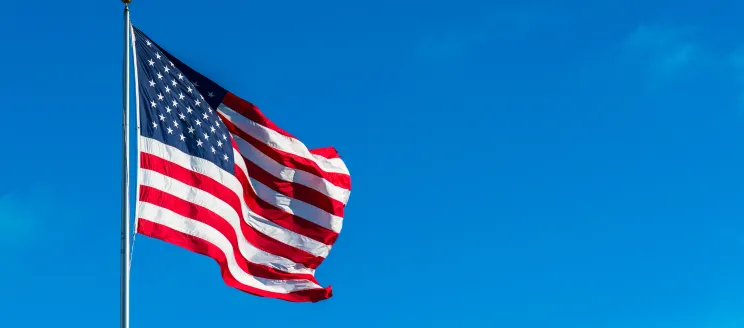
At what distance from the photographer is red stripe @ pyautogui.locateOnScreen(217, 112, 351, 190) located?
3134 cm

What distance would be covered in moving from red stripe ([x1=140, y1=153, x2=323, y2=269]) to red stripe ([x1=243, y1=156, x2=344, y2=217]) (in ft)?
1.90

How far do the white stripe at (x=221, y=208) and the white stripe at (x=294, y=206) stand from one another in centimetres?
135

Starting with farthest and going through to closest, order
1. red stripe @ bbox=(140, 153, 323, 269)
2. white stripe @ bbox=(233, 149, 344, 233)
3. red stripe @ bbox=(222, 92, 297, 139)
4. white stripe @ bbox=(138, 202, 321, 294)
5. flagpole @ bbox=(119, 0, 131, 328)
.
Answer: white stripe @ bbox=(233, 149, 344, 233), red stripe @ bbox=(222, 92, 297, 139), red stripe @ bbox=(140, 153, 323, 269), white stripe @ bbox=(138, 202, 321, 294), flagpole @ bbox=(119, 0, 131, 328)

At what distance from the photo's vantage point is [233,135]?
1228 inches

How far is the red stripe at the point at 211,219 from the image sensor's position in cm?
2680

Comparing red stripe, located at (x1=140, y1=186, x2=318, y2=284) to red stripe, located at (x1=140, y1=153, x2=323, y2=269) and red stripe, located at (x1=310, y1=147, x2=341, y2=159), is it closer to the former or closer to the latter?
red stripe, located at (x1=140, y1=153, x2=323, y2=269)

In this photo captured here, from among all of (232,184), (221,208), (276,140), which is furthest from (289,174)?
(221,208)

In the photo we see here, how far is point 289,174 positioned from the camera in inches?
1265

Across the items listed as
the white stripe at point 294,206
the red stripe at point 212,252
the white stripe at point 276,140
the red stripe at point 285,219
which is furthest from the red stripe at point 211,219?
the white stripe at point 276,140

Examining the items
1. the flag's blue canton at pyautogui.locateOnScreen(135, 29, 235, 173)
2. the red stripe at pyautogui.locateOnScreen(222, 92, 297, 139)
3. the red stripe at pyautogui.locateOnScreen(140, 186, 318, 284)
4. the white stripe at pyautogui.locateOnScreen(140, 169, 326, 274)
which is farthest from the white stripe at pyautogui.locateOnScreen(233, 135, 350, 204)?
the red stripe at pyautogui.locateOnScreen(140, 186, 318, 284)

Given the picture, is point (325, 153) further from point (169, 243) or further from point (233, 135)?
point (169, 243)

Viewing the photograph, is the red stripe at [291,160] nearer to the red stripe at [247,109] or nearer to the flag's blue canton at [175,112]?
the red stripe at [247,109]

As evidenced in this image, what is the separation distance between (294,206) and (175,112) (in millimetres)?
4714

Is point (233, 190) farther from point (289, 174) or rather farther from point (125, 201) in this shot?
point (125, 201)
